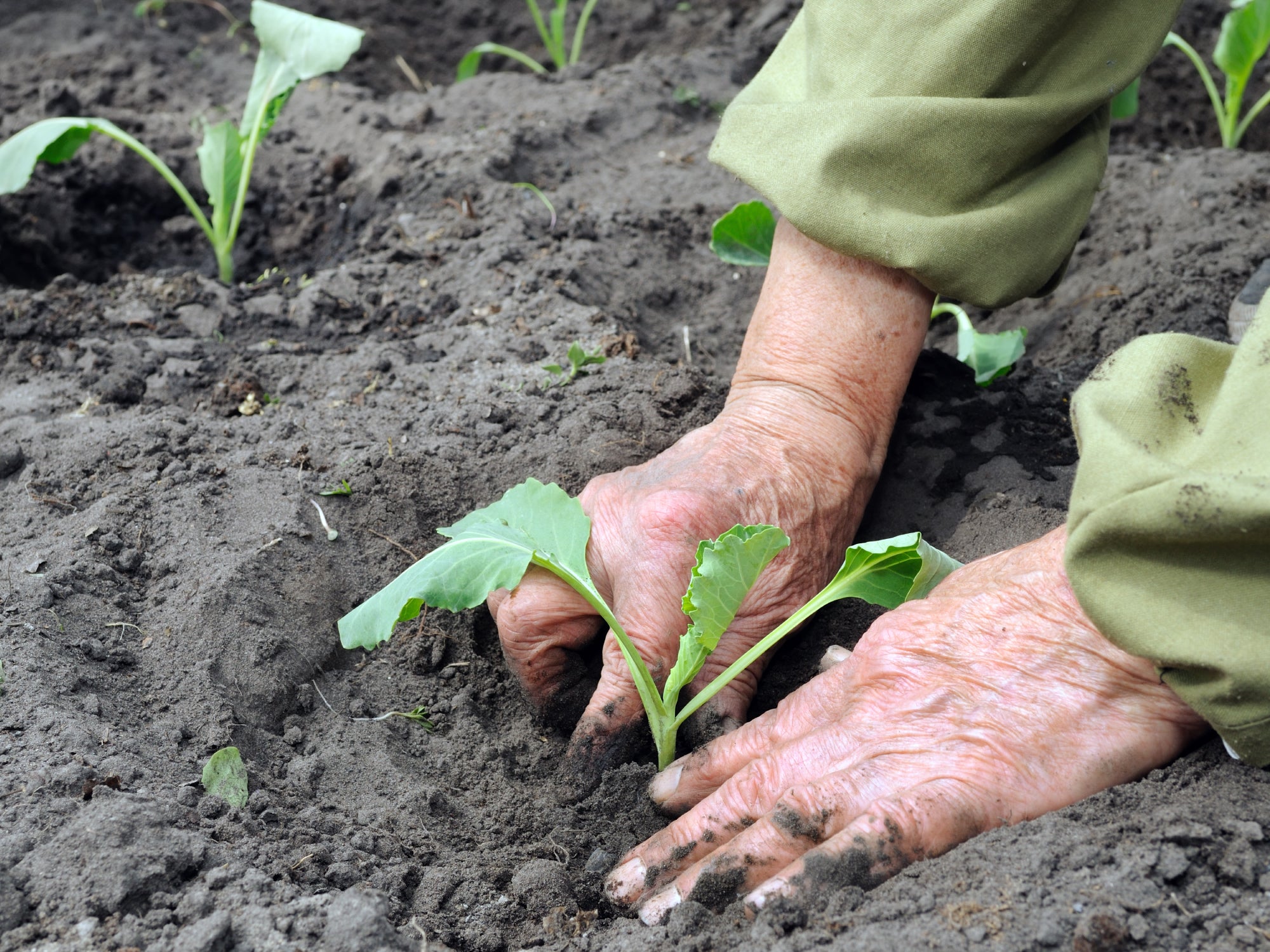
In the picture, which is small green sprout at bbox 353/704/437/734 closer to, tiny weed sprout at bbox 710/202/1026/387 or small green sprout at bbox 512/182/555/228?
tiny weed sprout at bbox 710/202/1026/387

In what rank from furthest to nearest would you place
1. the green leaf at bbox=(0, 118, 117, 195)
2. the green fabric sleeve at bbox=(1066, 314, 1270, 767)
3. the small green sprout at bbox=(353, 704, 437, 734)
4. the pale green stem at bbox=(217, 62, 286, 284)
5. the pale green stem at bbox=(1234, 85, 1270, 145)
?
1. the pale green stem at bbox=(1234, 85, 1270, 145)
2. the pale green stem at bbox=(217, 62, 286, 284)
3. the green leaf at bbox=(0, 118, 117, 195)
4. the small green sprout at bbox=(353, 704, 437, 734)
5. the green fabric sleeve at bbox=(1066, 314, 1270, 767)

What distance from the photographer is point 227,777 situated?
1570mm

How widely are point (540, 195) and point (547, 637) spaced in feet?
6.11

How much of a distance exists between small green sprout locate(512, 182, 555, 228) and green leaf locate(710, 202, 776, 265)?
77cm

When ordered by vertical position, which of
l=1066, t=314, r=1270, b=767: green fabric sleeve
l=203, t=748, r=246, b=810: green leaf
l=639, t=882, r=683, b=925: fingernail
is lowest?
l=203, t=748, r=246, b=810: green leaf

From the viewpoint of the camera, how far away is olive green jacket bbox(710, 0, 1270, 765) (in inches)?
51.6

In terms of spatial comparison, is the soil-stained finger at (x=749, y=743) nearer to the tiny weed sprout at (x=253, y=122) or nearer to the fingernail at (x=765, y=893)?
the fingernail at (x=765, y=893)

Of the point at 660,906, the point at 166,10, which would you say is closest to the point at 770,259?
the point at 660,906

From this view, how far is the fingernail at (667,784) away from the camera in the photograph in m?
1.62

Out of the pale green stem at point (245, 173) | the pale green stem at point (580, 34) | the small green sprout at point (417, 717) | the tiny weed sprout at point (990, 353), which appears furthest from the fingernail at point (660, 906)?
the pale green stem at point (580, 34)

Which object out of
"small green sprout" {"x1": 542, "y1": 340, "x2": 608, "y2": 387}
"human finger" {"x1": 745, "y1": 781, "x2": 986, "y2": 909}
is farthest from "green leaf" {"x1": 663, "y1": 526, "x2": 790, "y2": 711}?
"small green sprout" {"x1": 542, "y1": 340, "x2": 608, "y2": 387}

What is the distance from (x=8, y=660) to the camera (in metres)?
1.64

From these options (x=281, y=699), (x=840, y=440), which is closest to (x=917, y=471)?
(x=840, y=440)

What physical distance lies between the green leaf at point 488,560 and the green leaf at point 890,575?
1.31 ft
